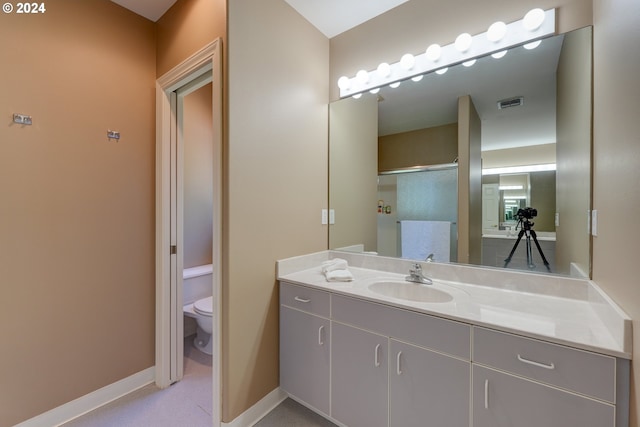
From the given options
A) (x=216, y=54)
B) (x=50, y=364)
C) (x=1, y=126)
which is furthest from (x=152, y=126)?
(x=50, y=364)

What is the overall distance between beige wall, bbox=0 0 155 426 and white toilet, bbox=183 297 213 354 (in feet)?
1.12

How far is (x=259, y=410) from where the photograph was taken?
159 cm

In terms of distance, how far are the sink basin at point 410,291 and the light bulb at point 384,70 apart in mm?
1413

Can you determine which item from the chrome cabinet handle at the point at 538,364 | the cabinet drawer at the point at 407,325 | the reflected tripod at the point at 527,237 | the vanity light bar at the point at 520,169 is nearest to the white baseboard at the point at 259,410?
the cabinet drawer at the point at 407,325

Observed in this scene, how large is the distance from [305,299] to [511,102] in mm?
1666

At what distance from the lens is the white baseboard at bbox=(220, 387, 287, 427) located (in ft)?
4.87

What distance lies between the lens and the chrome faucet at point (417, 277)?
156 centimetres

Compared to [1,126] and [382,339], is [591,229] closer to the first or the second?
[382,339]

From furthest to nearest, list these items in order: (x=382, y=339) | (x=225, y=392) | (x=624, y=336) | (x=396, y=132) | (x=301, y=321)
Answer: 1. (x=396, y=132)
2. (x=301, y=321)
3. (x=225, y=392)
4. (x=382, y=339)
5. (x=624, y=336)

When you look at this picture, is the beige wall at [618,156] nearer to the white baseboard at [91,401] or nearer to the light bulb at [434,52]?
the light bulb at [434,52]

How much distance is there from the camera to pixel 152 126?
6.46 ft

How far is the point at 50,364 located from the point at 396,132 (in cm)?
262

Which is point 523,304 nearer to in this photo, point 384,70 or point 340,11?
point 384,70

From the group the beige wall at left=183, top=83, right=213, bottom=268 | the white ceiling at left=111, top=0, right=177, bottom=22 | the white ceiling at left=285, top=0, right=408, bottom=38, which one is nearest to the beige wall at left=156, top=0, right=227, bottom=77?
Result: the white ceiling at left=111, top=0, right=177, bottom=22
